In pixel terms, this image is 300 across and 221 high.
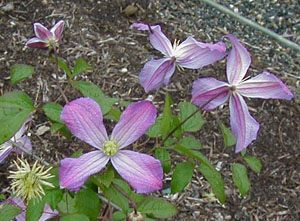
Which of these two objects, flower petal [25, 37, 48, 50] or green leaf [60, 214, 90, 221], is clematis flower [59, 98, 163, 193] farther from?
flower petal [25, 37, 48, 50]

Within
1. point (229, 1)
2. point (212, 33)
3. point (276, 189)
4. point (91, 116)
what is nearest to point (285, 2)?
point (229, 1)

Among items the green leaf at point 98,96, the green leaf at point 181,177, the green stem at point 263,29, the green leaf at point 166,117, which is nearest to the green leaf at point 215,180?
the green leaf at point 181,177

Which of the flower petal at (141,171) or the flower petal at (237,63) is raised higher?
the flower petal at (237,63)

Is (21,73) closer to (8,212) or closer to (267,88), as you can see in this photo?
(8,212)

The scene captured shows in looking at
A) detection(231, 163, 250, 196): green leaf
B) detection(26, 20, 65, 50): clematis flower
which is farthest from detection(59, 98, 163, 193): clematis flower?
detection(231, 163, 250, 196): green leaf

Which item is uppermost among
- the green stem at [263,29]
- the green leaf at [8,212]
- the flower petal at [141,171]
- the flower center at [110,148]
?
the green stem at [263,29]

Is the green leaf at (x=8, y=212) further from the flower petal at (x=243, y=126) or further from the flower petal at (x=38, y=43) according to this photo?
the flower petal at (x=243, y=126)

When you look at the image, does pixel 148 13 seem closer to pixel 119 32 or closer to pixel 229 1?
pixel 119 32
